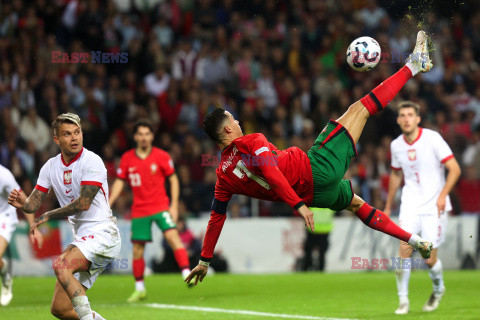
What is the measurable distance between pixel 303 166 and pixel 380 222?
3.24 feet

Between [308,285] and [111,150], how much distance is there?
5.55 m

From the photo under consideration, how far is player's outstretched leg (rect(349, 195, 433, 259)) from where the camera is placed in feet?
25.2

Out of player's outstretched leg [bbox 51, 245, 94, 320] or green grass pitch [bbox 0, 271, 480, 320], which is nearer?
player's outstretched leg [bbox 51, 245, 94, 320]

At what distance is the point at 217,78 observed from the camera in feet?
59.9

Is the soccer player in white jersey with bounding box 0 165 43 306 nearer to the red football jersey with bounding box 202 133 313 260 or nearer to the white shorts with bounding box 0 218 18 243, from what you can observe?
the white shorts with bounding box 0 218 18 243

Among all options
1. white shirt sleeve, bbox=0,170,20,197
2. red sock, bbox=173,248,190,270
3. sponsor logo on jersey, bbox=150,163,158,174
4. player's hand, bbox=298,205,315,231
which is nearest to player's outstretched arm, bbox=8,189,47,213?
player's hand, bbox=298,205,315,231

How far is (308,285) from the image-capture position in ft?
44.5

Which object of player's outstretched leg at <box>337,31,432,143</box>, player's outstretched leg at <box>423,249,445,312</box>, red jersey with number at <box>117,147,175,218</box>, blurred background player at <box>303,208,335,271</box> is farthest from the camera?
blurred background player at <box>303,208,335,271</box>

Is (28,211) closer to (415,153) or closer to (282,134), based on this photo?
(415,153)

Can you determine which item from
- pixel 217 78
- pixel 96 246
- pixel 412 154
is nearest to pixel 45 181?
pixel 96 246

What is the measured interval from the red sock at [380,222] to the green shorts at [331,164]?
9.1 inches

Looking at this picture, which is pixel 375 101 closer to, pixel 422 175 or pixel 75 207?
pixel 422 175

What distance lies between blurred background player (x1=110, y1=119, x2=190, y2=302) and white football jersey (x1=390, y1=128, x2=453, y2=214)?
352cm

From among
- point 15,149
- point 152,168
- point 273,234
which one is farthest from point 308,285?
point 15,149
